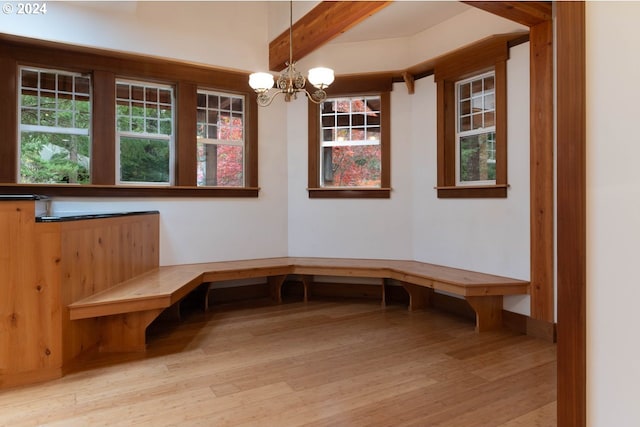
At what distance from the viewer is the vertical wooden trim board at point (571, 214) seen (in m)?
0.94

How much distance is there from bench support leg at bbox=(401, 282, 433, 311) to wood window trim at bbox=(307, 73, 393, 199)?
107 centimetres

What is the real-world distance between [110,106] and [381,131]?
288cm

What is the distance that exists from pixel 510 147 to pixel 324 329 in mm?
2333

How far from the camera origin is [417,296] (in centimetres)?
422

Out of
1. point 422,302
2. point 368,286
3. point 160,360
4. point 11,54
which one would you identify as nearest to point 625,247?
point 160,360

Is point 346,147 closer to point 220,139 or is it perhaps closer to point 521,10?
point 220,139

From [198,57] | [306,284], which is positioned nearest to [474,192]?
[306,284]

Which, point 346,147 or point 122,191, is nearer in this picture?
point 122,191

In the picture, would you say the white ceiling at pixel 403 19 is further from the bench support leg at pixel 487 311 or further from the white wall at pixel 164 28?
the bench support leg at pixel 487 311

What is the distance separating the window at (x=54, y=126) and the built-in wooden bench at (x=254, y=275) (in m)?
1.31

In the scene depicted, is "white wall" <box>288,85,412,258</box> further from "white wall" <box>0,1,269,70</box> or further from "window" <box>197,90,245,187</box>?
"white wall" <box>0,1,269,70</box>

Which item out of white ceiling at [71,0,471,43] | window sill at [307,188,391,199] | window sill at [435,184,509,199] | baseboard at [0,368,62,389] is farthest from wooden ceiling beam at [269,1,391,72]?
baseboard at [0,368,62,389]

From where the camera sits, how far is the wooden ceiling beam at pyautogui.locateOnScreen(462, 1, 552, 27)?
2.80 m

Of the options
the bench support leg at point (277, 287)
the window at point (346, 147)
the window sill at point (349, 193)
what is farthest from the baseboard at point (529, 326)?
the bench support leg at point (277, 287)
